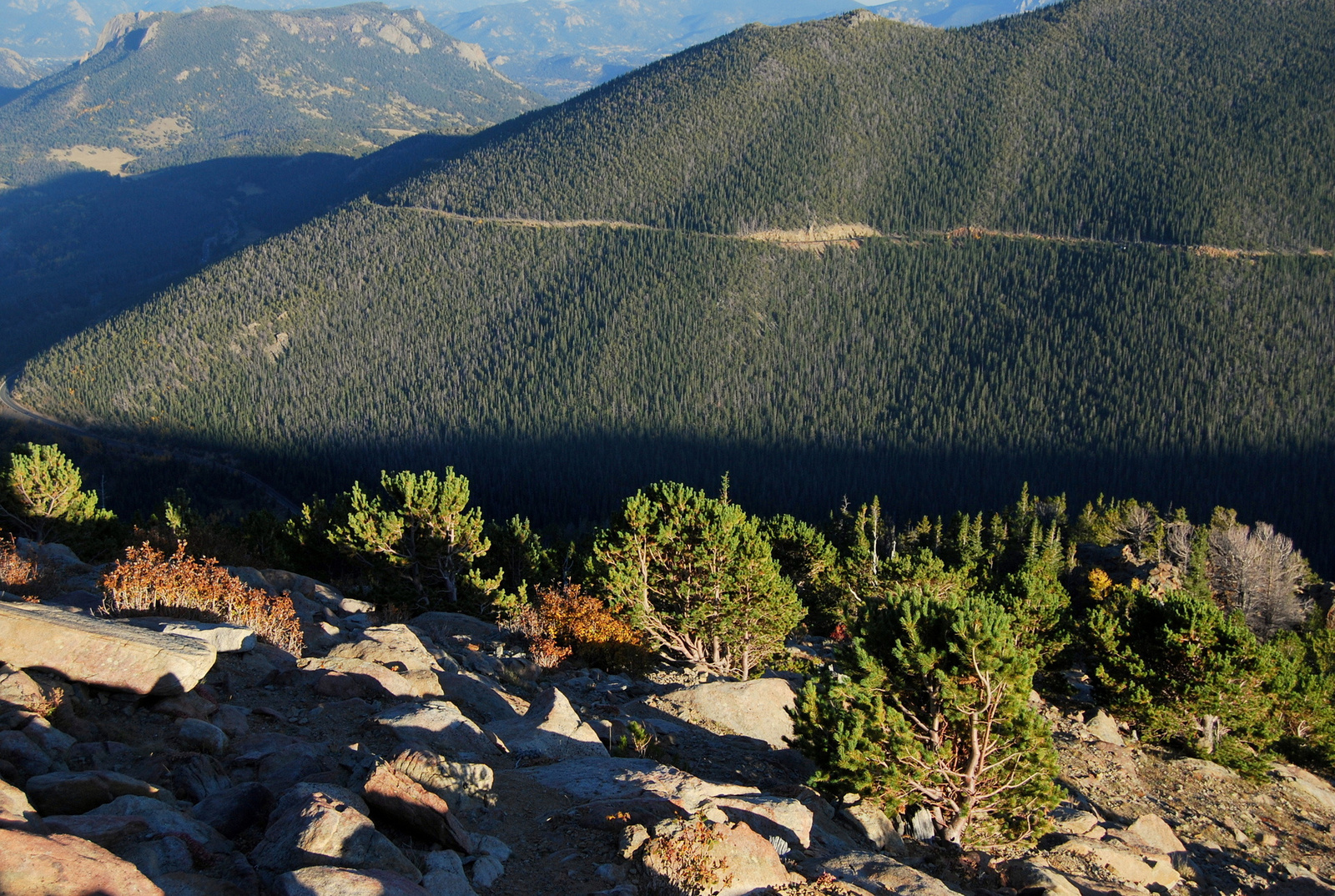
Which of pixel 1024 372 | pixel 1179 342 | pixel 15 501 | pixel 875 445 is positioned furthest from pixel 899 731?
pixel 1179 342

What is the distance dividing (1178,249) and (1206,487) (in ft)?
254

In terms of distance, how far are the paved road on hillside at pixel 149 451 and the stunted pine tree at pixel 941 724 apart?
122680 millimetres

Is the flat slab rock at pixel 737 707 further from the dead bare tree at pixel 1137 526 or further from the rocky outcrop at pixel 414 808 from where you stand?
the dead bare tree at pixel 1137 526

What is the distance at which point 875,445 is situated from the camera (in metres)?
150

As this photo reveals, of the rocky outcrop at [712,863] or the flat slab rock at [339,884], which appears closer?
the flat slab rock at [339,884]

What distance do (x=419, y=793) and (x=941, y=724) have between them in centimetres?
1125

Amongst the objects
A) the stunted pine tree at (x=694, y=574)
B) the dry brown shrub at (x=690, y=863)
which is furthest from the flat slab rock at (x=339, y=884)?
the stunted pine tree at (x=694, y=574)

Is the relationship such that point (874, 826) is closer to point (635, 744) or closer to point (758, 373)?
point (635, 744)

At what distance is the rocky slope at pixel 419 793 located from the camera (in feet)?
30.2

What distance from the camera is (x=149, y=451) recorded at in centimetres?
13850

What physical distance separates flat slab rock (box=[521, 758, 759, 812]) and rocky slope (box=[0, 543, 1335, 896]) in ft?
0.17

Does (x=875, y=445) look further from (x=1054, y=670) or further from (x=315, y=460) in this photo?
(x=1054, y=670)

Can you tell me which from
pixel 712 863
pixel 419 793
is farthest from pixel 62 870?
pixel 712 863

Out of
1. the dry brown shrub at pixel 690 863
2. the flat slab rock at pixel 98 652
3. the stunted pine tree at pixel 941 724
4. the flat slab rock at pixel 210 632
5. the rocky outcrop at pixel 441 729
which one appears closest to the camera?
the dry brown shrub at pixel 690 863
